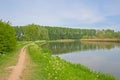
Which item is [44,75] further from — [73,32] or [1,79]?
[73,32]

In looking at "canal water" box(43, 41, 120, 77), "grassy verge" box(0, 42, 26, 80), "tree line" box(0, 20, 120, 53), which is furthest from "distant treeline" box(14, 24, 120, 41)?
"grassy verge" box(0, 42, 26, 80)

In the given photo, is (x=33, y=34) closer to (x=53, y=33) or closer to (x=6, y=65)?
(x=53, y=33)

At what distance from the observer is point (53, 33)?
532 feet

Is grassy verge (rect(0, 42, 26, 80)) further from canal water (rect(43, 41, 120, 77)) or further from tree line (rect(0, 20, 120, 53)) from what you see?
canal water (rect(43, 41, 120, 77))

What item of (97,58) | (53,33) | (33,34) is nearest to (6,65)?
(97,58)

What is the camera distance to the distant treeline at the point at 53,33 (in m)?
104

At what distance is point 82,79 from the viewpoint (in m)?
14.0

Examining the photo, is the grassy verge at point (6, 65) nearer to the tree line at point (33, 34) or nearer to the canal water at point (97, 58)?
the tree line at point (33, 34)

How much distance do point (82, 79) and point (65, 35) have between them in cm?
15460

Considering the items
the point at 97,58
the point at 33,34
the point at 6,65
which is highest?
the point at 6,65

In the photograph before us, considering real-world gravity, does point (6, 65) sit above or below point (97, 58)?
above

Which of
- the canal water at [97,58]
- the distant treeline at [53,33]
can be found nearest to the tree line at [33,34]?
the distant treeline at [53,33]

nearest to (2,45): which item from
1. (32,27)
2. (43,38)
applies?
(32,27)

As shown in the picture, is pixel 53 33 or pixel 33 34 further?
pixel 53 33
